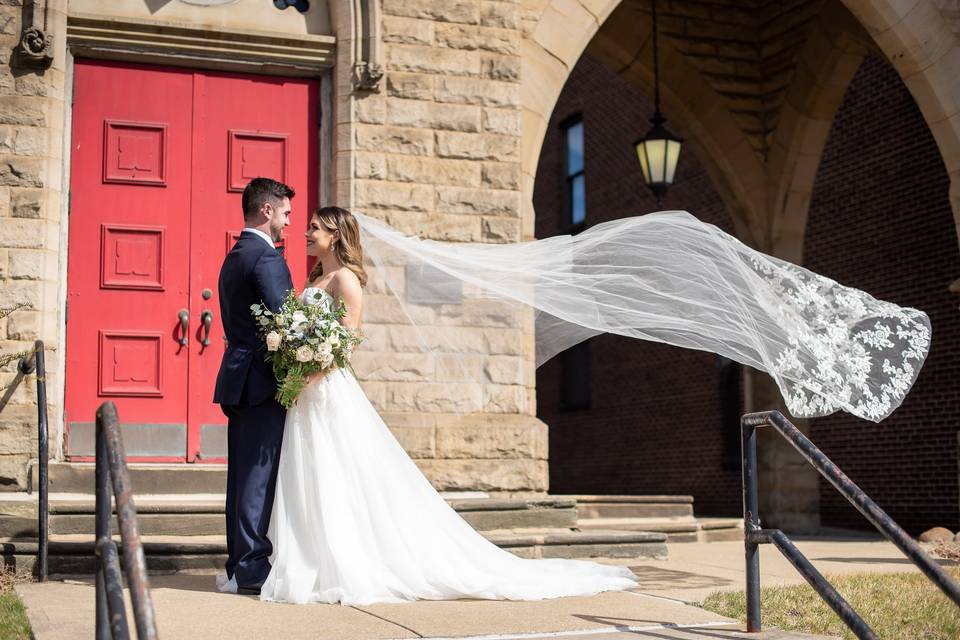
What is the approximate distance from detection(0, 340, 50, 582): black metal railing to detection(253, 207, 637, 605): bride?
1370 mm

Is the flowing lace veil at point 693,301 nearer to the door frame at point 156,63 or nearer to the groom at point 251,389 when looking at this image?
the groom at point 251,389

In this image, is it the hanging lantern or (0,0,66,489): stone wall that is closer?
(0,0,66,489): stone wall

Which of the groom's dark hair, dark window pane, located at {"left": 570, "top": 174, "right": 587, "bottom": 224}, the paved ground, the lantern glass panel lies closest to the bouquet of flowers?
the groom's dark hair

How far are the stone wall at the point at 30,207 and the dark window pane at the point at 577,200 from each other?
14.6 metres

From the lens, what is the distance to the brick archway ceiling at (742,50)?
544 inches

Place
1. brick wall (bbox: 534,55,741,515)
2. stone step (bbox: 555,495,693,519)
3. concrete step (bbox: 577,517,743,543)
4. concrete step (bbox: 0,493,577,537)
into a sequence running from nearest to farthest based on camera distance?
concrete step (bbox: 0,493,577,537), concrete step (bbox: 577,517,743,543), stone step (bbox: 555,495,693,519), brick wall (bbox: 534,55,741,515)

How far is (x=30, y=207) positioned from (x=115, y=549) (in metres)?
5.13

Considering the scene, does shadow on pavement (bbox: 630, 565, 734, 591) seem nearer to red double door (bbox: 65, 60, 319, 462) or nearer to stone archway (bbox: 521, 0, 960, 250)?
stone archway (bbox: 521, 0, 960, 250)

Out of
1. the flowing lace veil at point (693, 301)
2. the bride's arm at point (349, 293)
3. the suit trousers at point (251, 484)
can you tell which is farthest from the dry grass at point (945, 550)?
the suit trousers at point (251, 484)

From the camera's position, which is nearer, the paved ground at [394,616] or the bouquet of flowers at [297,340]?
the paved ground at [394,616]

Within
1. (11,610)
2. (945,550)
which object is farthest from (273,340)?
(945,550)

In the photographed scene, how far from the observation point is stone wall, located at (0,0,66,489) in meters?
7.96

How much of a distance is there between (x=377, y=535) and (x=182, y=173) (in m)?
4.00

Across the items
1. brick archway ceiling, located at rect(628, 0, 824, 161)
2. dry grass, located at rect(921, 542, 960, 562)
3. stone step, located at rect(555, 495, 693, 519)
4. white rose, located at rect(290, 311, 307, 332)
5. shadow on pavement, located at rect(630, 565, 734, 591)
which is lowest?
dry grass, located at rect(921, 542, 960, 562)
